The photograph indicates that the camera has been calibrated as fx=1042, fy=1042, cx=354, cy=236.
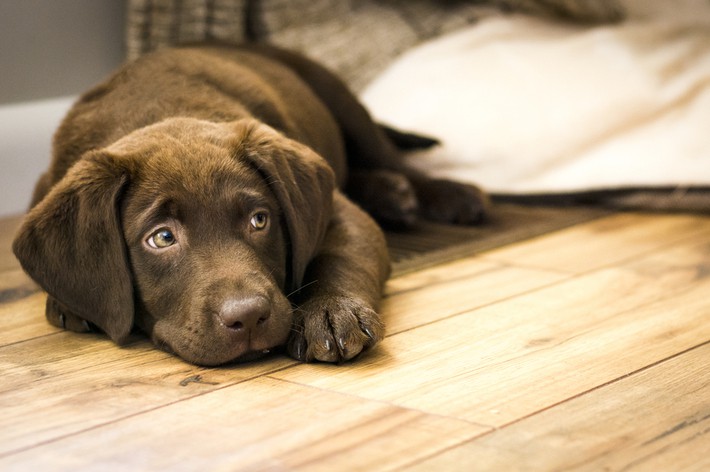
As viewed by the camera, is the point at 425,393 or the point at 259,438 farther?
the point at 425,393

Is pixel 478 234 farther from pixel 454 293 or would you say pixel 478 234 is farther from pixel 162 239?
pixel 162 239

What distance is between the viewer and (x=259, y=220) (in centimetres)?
271

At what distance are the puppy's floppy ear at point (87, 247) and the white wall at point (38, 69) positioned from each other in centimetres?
232

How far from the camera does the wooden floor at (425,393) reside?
1940 mm

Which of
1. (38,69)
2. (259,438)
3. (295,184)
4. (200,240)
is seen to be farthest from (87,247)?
(38,69)

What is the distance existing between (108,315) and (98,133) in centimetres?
73

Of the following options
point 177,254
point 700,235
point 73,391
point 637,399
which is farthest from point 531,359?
point 700,235

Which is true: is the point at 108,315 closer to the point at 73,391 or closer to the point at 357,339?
the point at 73,391

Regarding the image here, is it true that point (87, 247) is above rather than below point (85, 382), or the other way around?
above

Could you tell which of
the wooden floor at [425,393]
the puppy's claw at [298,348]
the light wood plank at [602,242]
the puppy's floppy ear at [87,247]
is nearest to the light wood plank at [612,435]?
the wooden floor at [425,393]

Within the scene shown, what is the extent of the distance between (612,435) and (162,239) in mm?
1207

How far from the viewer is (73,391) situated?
7.78 ft

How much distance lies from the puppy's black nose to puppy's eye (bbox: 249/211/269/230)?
309mm

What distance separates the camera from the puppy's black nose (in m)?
2.39
